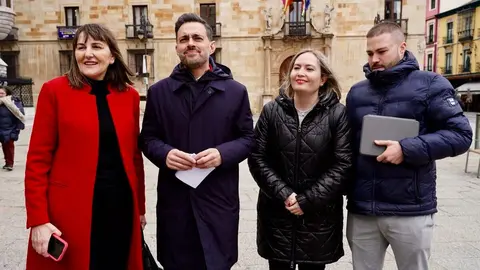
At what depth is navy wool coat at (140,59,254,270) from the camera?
2324 mm

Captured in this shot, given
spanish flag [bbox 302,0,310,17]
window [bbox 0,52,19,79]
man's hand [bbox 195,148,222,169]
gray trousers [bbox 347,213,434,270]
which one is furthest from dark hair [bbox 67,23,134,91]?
window [bbox 0,52,19,79]

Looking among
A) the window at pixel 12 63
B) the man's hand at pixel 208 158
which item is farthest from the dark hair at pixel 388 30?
the window at pixel 12 63

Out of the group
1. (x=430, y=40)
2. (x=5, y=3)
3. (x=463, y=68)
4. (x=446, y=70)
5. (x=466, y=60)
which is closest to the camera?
(x=5, y=3)

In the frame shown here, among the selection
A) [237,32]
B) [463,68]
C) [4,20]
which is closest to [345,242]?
[4,20]

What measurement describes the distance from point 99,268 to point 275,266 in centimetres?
112

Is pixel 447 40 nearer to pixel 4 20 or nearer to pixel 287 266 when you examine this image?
pixel 4 20

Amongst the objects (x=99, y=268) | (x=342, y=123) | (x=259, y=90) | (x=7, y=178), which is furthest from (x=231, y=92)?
(x=259, y=90)

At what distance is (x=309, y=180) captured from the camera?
8.03 feet

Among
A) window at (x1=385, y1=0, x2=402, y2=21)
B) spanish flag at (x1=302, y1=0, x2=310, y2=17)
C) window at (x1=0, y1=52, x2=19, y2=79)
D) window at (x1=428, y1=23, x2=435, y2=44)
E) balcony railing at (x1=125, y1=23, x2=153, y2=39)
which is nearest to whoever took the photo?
spanish flag at (x1=302, y1=0, x2=310, y2=17)

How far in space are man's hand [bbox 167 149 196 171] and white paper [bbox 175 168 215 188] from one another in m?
0.07

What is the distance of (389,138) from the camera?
222 cm

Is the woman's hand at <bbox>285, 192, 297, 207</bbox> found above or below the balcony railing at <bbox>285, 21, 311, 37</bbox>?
below

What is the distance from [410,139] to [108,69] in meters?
1.82

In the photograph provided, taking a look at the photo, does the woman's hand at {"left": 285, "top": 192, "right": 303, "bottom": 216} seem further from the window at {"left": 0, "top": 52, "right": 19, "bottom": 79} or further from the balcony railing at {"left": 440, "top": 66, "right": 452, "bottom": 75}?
the balcony railing at {"left": 440, "top": 66, "right": 452, "bottom": 75}
